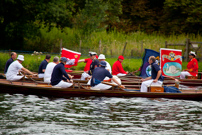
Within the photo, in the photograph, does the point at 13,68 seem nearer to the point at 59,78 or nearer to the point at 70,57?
the point at 59,78

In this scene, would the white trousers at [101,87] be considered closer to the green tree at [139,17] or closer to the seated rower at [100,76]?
the seated rower at [100,76]

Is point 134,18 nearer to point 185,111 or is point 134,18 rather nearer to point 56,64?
point 56,64

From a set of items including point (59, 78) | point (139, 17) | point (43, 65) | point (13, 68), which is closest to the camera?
point (59, 78)

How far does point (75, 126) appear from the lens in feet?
31.6

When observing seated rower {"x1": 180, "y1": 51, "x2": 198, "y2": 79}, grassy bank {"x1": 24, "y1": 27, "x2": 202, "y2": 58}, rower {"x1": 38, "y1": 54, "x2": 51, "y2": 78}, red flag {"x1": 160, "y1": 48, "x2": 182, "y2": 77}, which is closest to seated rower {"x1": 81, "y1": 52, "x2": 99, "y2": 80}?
rower {"x1": 38, "y1": 54, "x2": 51, "y2": 78}

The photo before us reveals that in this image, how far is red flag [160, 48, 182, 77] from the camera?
53.5ft

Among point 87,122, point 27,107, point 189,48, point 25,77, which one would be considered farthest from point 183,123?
point 189,48

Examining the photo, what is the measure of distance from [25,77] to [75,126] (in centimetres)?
747

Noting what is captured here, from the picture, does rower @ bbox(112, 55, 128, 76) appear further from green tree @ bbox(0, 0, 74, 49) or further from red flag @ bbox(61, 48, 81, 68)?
→ green tree @ bbox(0, 0, 74, 49)

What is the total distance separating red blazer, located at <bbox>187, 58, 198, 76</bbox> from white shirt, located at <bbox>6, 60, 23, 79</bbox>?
340 inches

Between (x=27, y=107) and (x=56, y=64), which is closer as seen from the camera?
(x=27, y=107)

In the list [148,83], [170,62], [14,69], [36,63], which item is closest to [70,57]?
[14,69]

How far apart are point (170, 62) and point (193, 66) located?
2631mm

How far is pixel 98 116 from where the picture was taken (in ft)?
35.8
